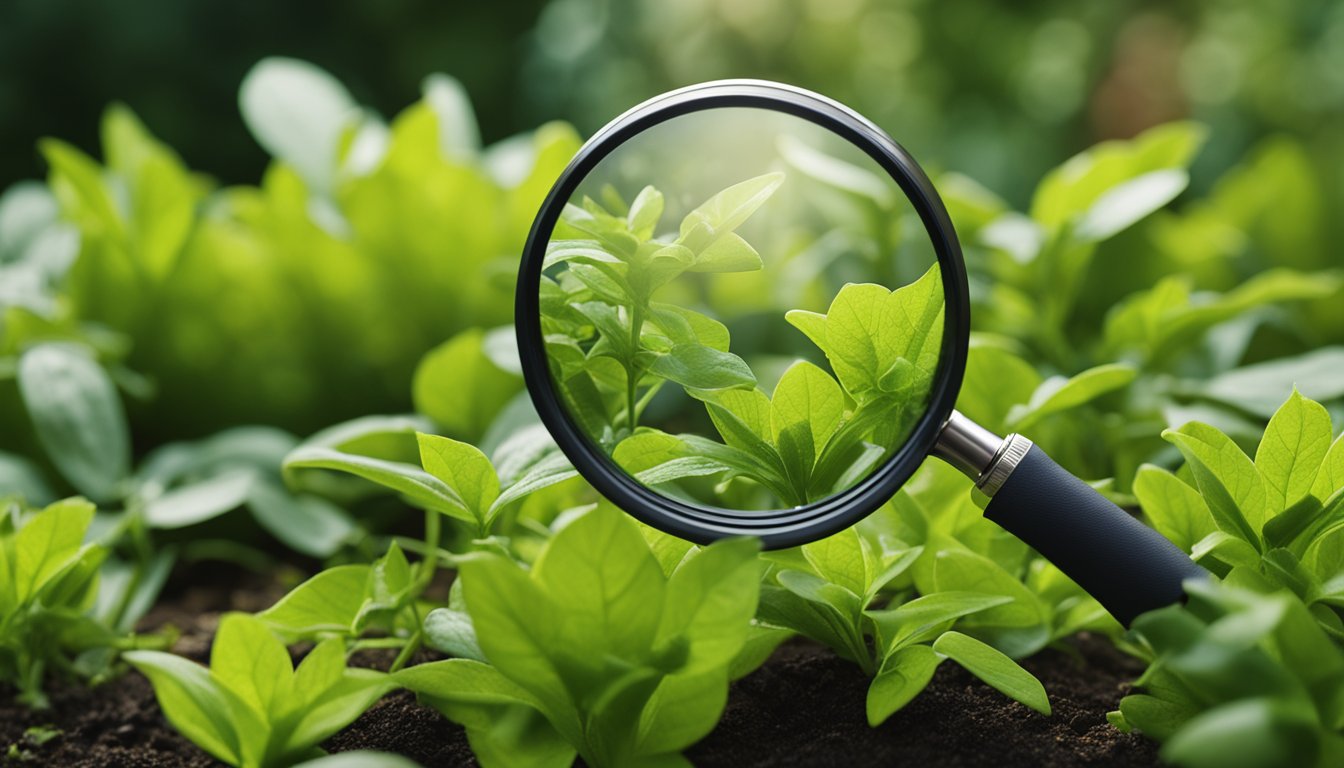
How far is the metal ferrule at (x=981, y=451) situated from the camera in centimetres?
70

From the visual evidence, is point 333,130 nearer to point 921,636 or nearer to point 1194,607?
point 921,636

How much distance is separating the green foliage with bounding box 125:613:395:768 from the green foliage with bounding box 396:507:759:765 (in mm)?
47

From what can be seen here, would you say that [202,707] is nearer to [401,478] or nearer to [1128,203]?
[401,478]

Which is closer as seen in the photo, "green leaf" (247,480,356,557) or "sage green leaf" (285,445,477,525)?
"sage green leaf" (285,445,477,525)

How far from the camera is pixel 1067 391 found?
807mm

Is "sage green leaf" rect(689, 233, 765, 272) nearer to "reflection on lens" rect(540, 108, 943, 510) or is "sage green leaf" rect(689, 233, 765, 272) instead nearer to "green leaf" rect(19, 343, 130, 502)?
"reflection on lens" rect(540, 108, 943, 510)

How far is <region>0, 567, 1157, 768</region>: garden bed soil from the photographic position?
72 cm

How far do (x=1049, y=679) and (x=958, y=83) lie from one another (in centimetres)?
184

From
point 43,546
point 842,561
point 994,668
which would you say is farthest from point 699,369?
point 43,546

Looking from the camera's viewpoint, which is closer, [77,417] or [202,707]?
[202,707]

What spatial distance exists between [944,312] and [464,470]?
13.6 inches

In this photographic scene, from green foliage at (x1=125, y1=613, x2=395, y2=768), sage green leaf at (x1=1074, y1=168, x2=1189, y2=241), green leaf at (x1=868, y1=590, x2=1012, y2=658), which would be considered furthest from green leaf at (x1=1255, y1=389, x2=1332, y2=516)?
green foliage at (x1=125, y1=613, x2=395, y2=768)

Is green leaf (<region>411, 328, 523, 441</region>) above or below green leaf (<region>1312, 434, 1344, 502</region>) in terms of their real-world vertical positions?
below

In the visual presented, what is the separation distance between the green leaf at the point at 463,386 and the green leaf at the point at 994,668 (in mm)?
503
